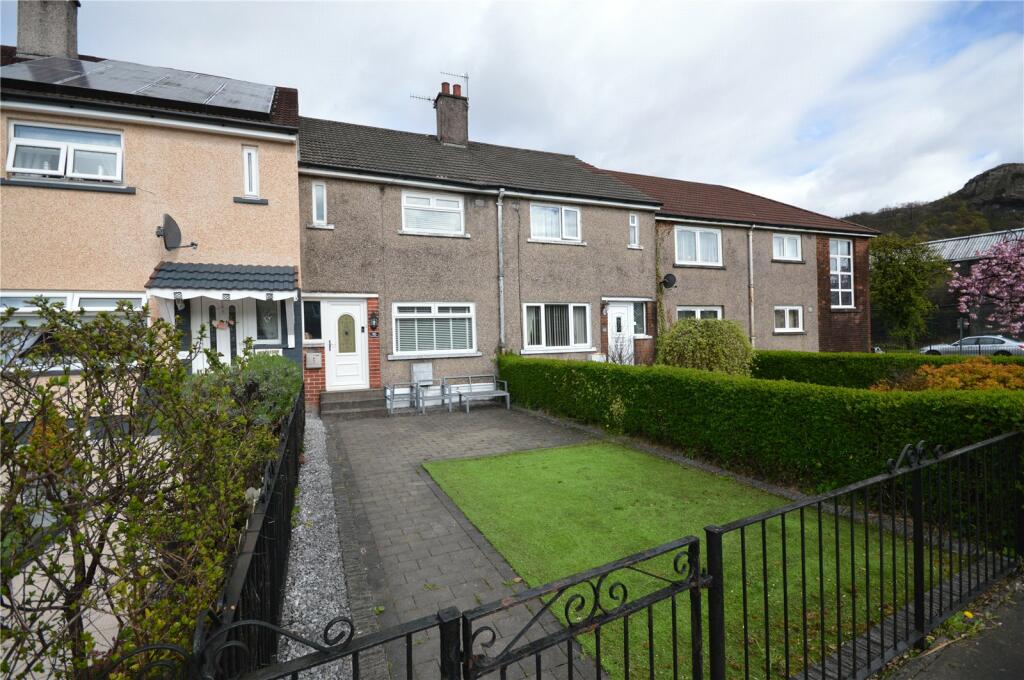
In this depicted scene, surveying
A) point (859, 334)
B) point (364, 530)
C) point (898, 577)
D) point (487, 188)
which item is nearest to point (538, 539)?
point (364, 530)

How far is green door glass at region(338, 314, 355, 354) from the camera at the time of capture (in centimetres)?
1180

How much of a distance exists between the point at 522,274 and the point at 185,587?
12.2 metres

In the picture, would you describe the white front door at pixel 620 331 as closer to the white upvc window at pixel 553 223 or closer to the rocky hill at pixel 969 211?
the white upvc window at pixel 553 223

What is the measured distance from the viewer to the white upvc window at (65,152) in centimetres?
875

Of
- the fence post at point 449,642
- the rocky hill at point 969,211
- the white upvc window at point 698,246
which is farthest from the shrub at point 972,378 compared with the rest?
the rocky hill at point 969,211

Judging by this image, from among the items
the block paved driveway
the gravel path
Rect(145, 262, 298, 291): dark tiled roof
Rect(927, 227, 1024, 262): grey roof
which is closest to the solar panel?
Rect(145, 262, 298, 291): dark tiled roof

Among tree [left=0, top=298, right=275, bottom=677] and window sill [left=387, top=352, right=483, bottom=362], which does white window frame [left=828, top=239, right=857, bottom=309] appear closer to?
window sill [left=387, top=352, right=483, bottom=362]

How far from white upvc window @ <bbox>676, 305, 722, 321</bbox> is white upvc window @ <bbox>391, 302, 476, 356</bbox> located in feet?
25.1

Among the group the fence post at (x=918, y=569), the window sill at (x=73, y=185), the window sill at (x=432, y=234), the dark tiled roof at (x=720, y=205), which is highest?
the dark tiled roof at (x=720, y=205)

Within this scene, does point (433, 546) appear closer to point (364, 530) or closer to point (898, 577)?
point (364, 530)

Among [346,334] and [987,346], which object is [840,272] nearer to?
[987,346]

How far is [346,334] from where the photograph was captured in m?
11.9

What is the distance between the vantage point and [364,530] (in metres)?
4.77

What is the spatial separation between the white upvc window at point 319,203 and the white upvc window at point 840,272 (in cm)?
1896
